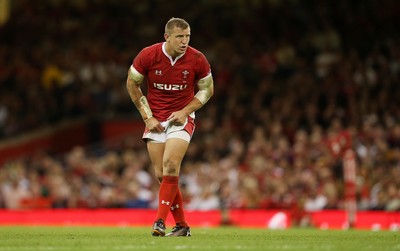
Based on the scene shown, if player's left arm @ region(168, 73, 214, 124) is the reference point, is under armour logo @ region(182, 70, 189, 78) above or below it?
above

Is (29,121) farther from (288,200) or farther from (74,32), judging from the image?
(288,200)

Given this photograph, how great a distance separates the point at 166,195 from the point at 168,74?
4.58 feet

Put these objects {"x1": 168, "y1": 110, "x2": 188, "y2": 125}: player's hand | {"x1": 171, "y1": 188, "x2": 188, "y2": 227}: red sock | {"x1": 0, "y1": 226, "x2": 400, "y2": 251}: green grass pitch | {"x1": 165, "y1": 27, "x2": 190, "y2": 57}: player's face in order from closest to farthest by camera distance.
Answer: {"x1": 0, "y1": 226, "x2": 400, "y2": 251}: green grass pitch → {"x1": 165, "y1": 27, "x2": 190, "y2": 57}: player's face → {"x1": 168, "y1": 110, "x2": 188, "y2": 125}: player's hand → {"x1": 171, "y1": 188, "x2": 188, "y2": 227}: red sock

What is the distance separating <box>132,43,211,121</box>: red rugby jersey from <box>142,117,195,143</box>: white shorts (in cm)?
14

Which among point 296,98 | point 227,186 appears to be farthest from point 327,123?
point 227,186

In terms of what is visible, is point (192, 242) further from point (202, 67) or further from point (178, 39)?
point (178, 39)

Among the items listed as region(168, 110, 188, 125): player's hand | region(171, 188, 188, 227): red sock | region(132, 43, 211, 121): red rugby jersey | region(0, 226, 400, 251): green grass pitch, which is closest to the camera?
region(0, 226, 400, 251): green grass pitch

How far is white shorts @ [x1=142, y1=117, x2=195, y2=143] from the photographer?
11.9 meters

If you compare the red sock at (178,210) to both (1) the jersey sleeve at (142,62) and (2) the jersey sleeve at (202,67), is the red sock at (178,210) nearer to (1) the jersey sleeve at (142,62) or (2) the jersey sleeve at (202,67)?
(2) the jersey sleeve at (202,67)

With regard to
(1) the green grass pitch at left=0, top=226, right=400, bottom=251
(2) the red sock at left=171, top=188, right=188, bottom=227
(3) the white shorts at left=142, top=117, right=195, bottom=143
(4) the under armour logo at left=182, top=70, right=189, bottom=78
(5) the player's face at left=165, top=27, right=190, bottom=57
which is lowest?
(1) the green grass pitch at left=0, top=226, right=400, bottom=251

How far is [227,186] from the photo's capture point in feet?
71.9

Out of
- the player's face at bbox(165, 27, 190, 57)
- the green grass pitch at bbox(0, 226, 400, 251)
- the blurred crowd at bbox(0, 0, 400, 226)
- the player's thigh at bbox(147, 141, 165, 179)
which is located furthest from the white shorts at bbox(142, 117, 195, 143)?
the blurred crowd at bbox(0, 0, 400, 226)

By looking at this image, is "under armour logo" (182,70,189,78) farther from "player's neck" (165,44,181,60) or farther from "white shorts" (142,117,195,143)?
"white shorts" (142,117,195,143)

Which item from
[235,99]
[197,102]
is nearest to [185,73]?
[197,102]
